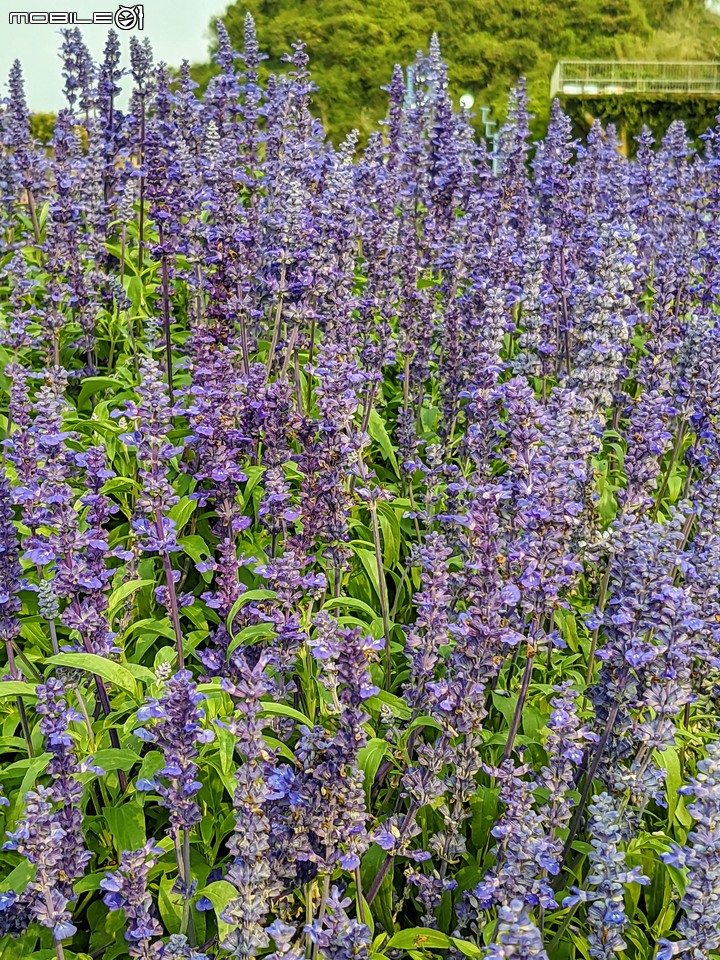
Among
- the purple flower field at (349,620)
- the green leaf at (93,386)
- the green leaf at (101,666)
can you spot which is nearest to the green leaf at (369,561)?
the purple flower field at (349,620)

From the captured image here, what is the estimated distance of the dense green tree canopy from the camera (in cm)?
4131

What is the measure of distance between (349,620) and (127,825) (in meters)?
1.31

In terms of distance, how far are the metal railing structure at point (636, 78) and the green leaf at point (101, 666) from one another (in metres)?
32.9

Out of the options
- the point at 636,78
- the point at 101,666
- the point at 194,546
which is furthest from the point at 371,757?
the point at 636,78

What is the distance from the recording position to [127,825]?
3.45 metres

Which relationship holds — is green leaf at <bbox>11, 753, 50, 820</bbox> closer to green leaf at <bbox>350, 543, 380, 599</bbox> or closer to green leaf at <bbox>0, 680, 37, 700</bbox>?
green leaf at <bbox>0, 680, 37, 700</bbox>

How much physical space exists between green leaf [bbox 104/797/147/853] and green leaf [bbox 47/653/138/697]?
0.42 meters

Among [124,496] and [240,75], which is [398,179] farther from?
[124,496]

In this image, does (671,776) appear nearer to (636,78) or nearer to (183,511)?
(183,511)

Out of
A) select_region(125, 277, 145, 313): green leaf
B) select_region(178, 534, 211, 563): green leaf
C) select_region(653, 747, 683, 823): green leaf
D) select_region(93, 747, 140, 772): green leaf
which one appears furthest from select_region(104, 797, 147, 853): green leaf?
select_region(125, 277, 145, 313): green leaf

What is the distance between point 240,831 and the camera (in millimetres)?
2611

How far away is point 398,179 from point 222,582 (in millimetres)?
Result: 6029

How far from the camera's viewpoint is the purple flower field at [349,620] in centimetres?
287

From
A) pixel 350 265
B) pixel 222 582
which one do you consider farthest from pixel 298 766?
pixel 350 265
